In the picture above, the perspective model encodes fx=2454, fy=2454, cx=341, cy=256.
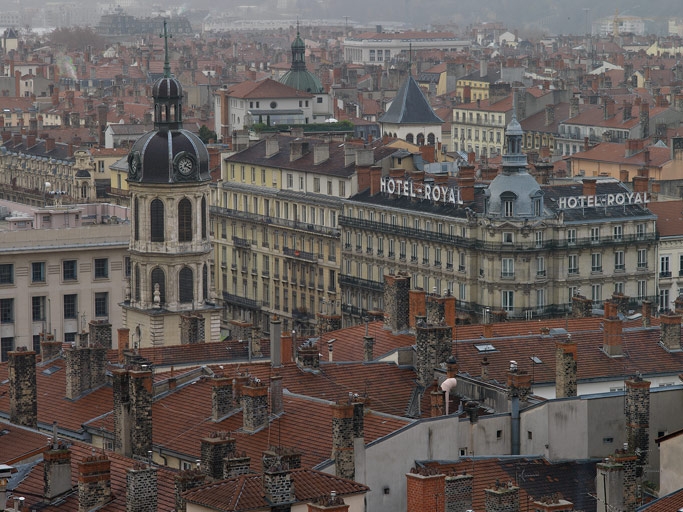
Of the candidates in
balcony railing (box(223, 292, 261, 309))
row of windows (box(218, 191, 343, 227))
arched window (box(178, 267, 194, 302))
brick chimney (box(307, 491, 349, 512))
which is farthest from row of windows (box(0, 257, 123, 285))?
brick chimney (box(307, 491, 349, 512))

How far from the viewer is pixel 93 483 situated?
167ft

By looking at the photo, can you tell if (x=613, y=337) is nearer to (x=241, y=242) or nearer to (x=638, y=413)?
(x=638, y=413)

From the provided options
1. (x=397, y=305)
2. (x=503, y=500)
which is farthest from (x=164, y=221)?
(x=503, y=500)

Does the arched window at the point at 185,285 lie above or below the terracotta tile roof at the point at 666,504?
below

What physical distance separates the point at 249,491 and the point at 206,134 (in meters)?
139

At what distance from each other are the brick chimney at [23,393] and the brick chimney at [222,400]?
6.51 meters

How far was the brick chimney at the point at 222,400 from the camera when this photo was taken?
2425 inches

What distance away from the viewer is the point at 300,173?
133 meters

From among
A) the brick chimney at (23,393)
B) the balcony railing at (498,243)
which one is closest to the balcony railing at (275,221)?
the balcony railing at (498,243)

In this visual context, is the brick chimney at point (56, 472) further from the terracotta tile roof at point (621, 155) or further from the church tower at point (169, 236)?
the terracotta tile roof at point (621, 155)

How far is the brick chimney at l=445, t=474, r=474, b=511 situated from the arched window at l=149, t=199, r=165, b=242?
156 ft

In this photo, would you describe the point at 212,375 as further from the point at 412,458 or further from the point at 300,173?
the point at 300,173

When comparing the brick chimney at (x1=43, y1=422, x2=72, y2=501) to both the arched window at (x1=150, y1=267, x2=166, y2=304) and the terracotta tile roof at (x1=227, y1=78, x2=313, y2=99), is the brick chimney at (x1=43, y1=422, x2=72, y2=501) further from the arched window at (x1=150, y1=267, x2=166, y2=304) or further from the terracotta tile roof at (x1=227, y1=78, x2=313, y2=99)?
the terracotta tile roof at (x1=227, y1=78, x2=313, y2=99)

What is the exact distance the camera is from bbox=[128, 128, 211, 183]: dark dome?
318ft
